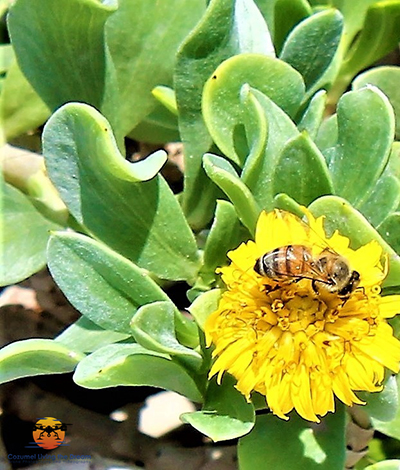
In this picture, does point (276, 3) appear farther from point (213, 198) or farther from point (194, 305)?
point (194, 305)

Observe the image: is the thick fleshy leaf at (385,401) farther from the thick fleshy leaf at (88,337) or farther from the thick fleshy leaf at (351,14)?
the thick fleshy leaf at (351,14)

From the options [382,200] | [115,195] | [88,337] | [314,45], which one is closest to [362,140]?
[382,200]

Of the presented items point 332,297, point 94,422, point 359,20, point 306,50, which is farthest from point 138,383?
point 359,20

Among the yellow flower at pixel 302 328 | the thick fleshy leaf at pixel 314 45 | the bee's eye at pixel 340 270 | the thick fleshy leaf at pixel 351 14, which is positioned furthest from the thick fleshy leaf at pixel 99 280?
the thick fleshy leaf at pixel 351 14

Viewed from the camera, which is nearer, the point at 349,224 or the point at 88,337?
the point at 349,224

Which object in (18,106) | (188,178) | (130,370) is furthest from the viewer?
(18,106)

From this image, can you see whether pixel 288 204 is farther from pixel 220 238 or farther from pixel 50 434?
pixel 50 434
